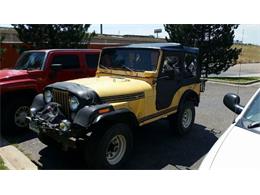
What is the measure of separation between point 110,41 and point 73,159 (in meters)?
22.2

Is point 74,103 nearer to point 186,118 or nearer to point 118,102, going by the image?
point 118,102

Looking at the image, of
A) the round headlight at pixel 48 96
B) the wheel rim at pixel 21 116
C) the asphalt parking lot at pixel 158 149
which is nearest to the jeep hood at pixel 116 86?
the round headlight at pixel 48 96

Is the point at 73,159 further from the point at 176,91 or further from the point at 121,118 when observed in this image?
the point at 176,91

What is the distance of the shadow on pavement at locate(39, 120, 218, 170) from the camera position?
4.38 meters

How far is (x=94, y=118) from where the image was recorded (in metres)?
3.73

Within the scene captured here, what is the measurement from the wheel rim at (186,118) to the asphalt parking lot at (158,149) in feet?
0.68

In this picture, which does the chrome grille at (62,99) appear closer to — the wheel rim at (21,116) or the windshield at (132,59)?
the windshield at (132,59)

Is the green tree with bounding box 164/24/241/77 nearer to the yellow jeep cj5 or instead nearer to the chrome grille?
the yellow jeep cj5

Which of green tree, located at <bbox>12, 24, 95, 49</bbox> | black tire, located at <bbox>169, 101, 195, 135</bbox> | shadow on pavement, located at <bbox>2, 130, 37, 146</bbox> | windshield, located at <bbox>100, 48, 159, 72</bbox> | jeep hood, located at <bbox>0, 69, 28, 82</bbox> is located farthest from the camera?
green tree, located at <bbox>12, 24, 95, 49</bbox>

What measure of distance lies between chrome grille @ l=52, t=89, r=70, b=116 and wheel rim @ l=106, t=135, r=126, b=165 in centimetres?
82

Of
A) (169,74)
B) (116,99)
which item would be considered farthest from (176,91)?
(116,99)

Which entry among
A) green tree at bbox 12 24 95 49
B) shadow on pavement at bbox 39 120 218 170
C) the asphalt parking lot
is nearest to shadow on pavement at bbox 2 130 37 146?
the asphalt parking lot

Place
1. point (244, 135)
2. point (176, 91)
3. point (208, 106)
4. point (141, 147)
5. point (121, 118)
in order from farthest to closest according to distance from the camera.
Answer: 1. point (208, 106)
2. point (176, 91)
3. point (141, 147)
4. point (121, 118)
5. point (244, 135)

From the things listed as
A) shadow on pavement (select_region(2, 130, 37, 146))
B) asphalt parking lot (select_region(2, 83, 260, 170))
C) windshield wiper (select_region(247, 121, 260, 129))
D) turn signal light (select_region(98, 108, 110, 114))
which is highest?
windshield wiper (select_region(247, 121, 260, 129))
